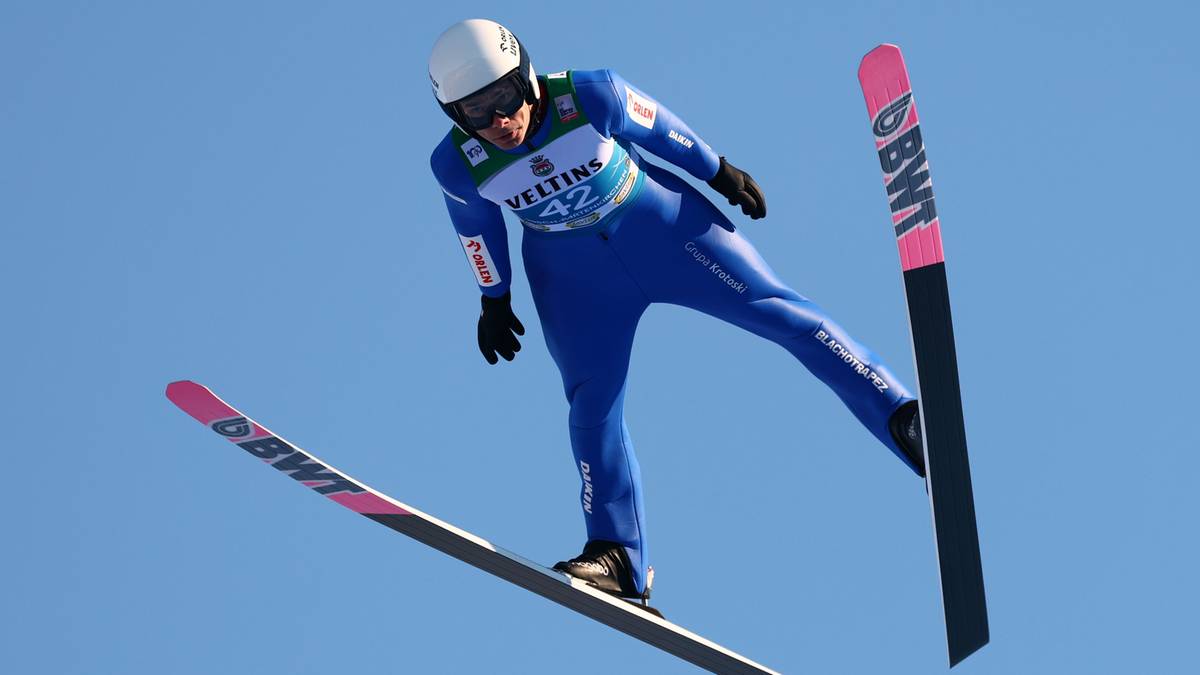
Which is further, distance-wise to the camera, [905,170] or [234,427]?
[234,427]

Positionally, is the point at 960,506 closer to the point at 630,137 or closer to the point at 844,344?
Result: the point at 844,344

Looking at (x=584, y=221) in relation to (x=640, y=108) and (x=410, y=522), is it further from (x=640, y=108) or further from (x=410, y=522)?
(x=410, y=522)

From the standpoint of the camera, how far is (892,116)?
8.45 meters

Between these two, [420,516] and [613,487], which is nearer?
[420,516]

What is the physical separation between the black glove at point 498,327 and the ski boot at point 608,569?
0.87 m

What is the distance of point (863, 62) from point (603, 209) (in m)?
1.18

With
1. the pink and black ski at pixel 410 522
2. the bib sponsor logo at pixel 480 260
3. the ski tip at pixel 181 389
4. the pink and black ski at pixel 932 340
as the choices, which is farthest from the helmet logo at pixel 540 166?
the ski tip at pixel 181 389

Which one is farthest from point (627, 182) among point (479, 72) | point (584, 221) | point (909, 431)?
point (909, 431)

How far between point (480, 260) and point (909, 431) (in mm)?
1839

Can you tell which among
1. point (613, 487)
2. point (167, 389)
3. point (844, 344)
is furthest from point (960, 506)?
point (167, 389)

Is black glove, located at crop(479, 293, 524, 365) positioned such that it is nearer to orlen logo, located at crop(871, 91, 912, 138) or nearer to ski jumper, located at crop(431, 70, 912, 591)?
ski jumper, located at crop(431, 70, 912, 591)

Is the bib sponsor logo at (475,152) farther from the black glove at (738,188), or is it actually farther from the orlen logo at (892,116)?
the orlen logo at (892,116)

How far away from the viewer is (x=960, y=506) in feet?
28.7

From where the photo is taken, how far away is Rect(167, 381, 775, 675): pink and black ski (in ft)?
28.6
